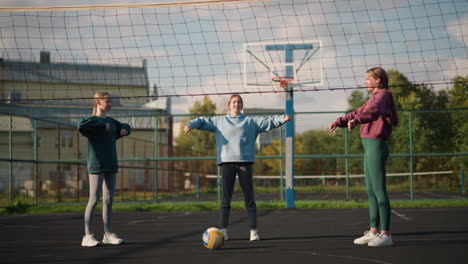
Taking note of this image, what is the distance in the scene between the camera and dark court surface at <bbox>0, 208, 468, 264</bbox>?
15.6ft

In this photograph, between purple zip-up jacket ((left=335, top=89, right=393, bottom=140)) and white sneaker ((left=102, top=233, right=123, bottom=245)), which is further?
white sneaker ((left=102, top=233, right=123, bottom=245))

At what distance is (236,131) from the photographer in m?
6.23

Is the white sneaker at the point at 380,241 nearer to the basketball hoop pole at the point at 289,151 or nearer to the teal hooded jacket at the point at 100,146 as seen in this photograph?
the teal hooded jacket at the point at 100,146

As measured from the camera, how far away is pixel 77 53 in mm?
9742

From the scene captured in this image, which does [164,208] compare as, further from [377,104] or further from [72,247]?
[377,104]

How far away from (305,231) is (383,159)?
197cm

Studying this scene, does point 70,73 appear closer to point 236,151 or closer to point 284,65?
point 284,65

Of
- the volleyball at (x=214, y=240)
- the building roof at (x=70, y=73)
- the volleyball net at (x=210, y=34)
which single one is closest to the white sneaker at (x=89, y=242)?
the volleyball at (x=214, y=240)

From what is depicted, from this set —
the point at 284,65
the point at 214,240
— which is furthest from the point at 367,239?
the point at 284,65

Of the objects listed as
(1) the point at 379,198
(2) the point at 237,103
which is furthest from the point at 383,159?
(2) the point at 237,103

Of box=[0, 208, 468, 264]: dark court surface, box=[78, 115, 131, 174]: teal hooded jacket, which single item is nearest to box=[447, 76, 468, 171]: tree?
box=[0, 208, 468, 264]: dark court surface

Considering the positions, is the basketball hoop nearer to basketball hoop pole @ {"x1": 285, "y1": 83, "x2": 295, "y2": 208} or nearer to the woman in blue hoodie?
basketball hoop pole @ {"x1": 285, "y1": 83, "x2": 295, "y2": 208}

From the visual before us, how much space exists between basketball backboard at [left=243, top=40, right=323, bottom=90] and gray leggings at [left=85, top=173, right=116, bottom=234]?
5.96m

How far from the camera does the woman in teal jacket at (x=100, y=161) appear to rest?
5.86 meters
